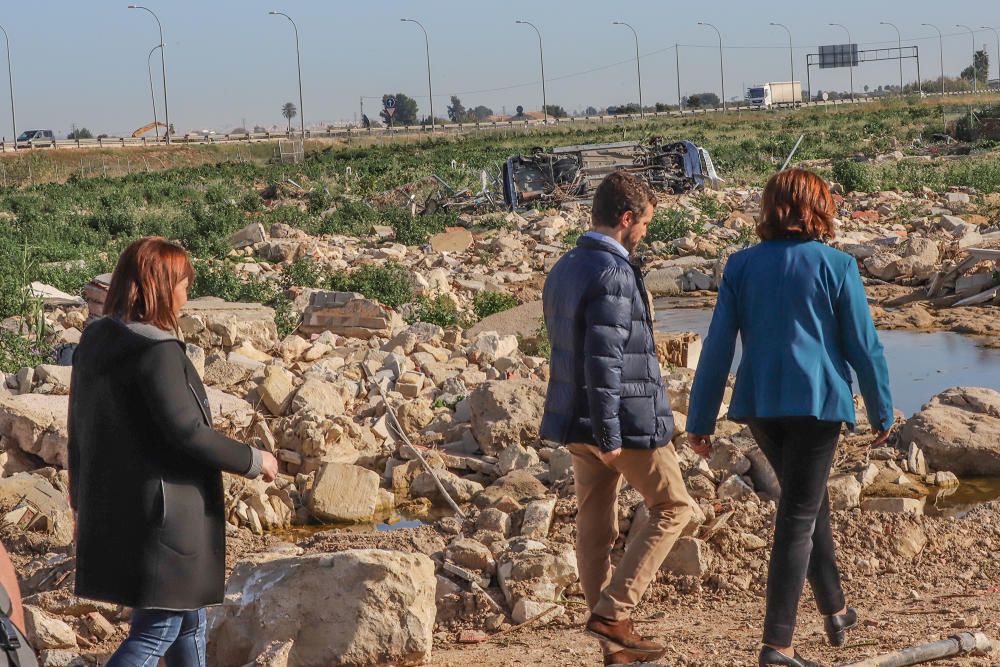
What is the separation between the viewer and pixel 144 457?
322 centimetres

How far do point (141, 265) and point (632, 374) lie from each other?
5.41ft

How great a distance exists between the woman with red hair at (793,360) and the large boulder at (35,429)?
218 inches

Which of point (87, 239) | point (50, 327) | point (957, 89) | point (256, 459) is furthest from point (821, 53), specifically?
point (256, 459)

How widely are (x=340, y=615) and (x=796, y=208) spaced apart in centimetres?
229

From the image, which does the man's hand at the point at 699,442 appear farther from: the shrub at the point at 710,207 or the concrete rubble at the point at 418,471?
the shrub at the point at 710,207

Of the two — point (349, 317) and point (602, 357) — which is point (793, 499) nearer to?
point (602, 357)

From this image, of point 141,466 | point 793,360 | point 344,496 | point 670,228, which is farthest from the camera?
point 670,228

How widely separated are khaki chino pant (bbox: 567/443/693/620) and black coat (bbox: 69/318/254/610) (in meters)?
1.40

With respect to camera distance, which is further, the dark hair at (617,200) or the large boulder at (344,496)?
the large boulder at (344,496)

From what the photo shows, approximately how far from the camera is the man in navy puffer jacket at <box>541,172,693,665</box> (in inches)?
154

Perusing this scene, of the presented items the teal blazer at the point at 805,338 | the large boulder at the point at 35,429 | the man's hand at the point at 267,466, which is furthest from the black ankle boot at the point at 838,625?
the large boulder at the point at 35,429

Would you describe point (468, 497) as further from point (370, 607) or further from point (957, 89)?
point (957, 89)

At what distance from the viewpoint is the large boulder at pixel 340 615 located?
4.56m

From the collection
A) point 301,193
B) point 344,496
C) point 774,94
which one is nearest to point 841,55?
point 774,94
